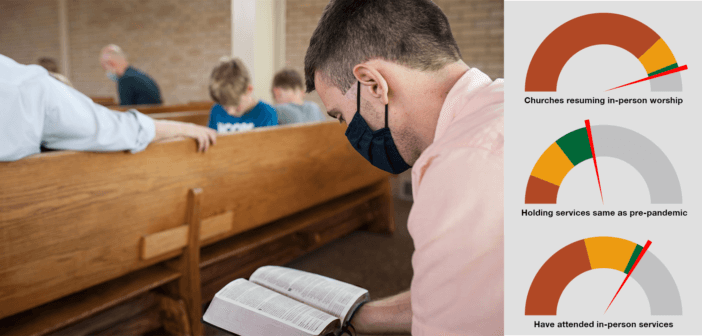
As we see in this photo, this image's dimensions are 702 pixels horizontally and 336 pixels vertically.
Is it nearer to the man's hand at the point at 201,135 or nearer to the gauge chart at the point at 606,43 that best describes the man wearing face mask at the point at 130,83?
the man's hand at the point at 201,135

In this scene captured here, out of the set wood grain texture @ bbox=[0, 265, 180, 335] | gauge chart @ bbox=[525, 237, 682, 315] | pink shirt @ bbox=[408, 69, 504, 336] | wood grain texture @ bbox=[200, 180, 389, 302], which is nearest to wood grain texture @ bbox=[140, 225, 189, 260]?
wood grain texture @ bbox=[0, 265, 180, 335]

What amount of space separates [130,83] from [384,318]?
491 centimetres

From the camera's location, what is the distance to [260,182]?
2.31 m

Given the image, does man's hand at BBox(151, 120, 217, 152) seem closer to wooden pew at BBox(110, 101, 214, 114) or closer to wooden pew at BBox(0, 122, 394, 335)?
wooden pew at BBox(0, 122, 394, 335)

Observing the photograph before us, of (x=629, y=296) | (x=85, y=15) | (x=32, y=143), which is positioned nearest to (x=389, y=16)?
(x=629, y=296)

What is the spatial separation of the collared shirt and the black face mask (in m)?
0.94

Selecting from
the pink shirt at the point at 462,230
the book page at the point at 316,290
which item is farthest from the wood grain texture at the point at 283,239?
the pink shirt at the point at 462,230

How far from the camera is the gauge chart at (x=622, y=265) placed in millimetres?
665

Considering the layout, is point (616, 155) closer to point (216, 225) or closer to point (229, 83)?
point (216, 225)

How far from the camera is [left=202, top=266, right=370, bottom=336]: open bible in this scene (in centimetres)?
98

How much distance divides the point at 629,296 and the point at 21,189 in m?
1.57

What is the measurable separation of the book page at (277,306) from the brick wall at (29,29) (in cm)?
937

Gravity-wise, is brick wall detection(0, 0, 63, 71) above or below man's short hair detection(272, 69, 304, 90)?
above

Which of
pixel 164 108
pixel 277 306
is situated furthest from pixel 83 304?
pixel 164 108
